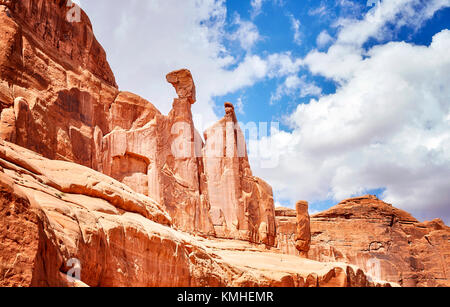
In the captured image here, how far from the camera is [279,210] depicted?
55.8m

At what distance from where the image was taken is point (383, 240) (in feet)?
175

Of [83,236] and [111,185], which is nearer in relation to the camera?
[83,236]

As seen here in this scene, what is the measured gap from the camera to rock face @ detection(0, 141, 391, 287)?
5.76m

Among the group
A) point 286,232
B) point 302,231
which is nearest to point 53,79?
point 302,231

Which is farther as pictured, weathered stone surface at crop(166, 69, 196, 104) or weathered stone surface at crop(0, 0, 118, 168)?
weathered stone surface at crop(166, 69, 196, 104)

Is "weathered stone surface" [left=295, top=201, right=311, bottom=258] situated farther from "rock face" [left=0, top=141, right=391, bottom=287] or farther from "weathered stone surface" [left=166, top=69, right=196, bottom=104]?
"rock face" [left=0, top=141, right=391, bottom=287]

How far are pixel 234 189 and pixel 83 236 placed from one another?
24.3 m

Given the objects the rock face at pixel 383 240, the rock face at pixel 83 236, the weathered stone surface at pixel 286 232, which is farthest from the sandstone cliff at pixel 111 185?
the rock face at pixel 383 240

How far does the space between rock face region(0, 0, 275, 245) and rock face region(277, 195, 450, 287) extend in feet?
70.7

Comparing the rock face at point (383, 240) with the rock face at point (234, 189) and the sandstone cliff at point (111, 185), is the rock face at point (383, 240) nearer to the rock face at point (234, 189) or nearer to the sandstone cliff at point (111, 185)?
the sandstone cliff at point (111, 185)

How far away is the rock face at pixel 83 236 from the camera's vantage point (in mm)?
5762

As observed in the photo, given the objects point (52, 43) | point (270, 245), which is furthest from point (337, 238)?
point (52, 43)

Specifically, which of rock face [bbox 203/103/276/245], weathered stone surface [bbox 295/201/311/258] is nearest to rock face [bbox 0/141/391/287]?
rock face [bbox 203/103/276/245]

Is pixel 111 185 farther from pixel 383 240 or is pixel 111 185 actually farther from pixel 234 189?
pixel 383 240
